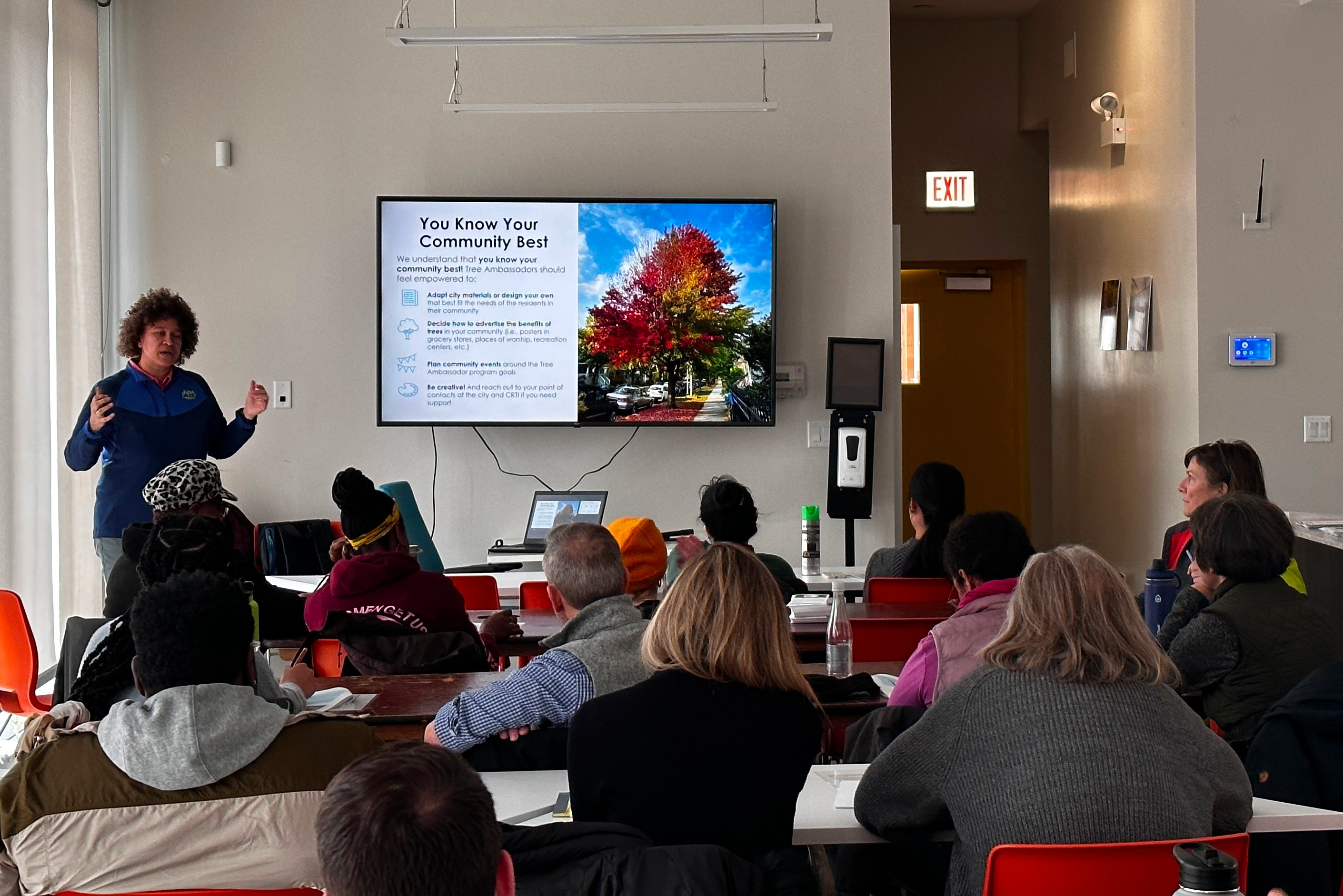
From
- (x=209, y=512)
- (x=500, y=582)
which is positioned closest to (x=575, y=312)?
(x=500, y=582)

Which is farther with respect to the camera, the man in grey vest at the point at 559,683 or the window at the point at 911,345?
the window at the point at 911,345

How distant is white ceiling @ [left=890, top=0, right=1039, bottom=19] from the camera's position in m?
9.05

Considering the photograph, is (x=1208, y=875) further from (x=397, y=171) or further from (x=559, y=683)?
(x=397, y=171)

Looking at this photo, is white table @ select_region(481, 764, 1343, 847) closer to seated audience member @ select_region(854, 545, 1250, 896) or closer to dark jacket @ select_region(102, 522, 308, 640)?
seated audience member @ select_region(854, 545, 1250, 896)

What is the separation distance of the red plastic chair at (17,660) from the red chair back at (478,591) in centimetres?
138

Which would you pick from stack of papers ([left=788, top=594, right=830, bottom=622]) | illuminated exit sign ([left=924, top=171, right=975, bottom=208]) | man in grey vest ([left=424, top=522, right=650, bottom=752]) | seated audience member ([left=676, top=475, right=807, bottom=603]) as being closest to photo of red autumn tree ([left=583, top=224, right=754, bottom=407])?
seated audience member ([left=676, top=475, right=807, bottom=603])

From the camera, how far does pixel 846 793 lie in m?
2.29

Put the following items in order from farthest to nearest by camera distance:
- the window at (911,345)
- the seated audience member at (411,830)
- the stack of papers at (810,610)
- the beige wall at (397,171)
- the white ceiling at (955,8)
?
the window at (911,345)
the white ceiling at (955,8)
the beige wall at (397,171)
the stack of papers at (810,610)
the seated audience member at (411,830)

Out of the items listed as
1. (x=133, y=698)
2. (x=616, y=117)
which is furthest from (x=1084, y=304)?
(x=133, y=698)

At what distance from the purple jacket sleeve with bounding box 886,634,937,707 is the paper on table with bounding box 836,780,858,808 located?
435 millimetres

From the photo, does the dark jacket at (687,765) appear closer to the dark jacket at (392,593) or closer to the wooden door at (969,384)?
the dark jacket at (392,593)

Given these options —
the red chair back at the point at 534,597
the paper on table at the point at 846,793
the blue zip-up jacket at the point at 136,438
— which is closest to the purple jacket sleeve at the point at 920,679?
the paper on table at the point at 846,793

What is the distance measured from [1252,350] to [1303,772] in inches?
168

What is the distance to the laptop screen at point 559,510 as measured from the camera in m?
6.46
